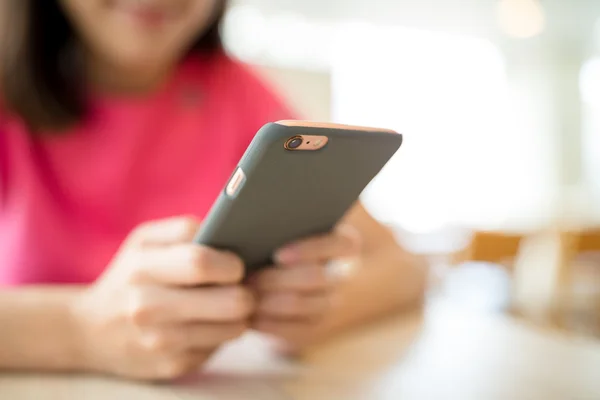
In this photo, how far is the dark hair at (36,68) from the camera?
580mm

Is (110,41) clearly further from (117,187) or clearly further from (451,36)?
(451,36)

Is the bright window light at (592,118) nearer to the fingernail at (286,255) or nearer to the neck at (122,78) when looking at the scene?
the neck at (122,78)

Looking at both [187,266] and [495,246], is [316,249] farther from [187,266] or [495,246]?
[495,246]

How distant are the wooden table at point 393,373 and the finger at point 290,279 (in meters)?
0.07

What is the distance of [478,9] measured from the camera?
3.79 metres

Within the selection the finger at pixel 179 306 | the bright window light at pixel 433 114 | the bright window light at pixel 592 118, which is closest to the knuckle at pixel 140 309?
the finger at pixel 179 306

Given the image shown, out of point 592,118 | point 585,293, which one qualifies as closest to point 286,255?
point 585,293

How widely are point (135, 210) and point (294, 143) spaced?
44cm

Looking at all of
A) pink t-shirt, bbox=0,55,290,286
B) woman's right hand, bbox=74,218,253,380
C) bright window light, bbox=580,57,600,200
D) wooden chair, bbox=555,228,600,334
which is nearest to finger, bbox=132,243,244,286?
woman's right hand, bbox=74,218,253,380

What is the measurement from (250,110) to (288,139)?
0.47 metres

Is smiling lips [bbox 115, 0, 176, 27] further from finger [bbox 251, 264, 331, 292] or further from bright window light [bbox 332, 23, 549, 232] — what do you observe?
bright window light [bbox 332, 23, 549, 232]

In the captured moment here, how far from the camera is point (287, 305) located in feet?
1.35

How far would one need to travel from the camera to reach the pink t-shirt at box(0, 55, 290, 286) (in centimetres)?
57

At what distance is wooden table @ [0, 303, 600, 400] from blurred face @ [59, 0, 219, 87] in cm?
35
